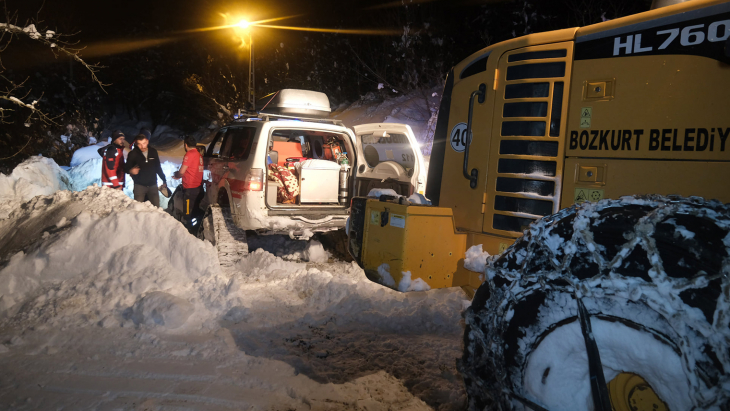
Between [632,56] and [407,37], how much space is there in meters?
21.3

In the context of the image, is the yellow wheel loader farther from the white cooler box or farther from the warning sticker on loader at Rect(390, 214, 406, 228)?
the white cooler box

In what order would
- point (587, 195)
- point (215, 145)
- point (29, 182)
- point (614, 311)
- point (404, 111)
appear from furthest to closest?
point (404, 111), point (29, 182), point (215, 145), point (587, 195), point (614, 311)

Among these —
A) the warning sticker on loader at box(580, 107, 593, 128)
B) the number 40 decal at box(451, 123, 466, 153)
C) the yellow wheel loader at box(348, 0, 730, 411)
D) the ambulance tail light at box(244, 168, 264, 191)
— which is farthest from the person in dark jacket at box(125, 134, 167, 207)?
the warning sticker on loader at box(580, 107, 593, 128)

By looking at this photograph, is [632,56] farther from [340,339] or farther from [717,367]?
[340,339]

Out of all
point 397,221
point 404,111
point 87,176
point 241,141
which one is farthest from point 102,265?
point 404,111

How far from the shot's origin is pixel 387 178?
23.1ft

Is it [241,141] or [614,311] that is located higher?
[241,141]

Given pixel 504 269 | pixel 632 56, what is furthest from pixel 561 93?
pixel 504 269

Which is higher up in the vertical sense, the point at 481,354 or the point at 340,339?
the point at 481,354

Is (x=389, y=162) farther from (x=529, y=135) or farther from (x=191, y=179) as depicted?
(x=529, y=135)

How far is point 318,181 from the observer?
282 inches

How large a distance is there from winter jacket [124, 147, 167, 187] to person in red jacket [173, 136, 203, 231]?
69 cm

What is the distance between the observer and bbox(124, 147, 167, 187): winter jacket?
8172mm

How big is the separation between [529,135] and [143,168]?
22.4 ft
